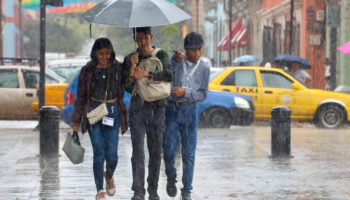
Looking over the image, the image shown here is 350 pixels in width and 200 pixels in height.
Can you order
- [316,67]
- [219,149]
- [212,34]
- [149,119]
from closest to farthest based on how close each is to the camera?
[149,119] < [219,149] < [316,67] < [212,34]

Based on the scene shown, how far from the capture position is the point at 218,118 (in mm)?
Answer: 19141

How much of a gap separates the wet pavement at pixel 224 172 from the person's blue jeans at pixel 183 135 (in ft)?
1.53

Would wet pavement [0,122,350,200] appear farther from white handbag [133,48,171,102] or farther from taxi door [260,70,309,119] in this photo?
taxi door [260,70,309,119]

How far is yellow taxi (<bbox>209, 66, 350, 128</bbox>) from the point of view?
68.4 ft

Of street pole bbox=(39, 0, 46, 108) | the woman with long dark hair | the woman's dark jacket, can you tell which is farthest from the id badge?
street pole bbox=(39, 0, 46, 108)

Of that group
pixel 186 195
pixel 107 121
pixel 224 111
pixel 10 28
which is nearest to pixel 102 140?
A: pixel 107 121

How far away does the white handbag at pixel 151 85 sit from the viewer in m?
8.30

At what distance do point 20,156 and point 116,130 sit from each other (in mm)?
4930

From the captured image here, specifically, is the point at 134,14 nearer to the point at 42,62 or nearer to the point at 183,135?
the point at 183,135

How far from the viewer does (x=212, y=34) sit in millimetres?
76188

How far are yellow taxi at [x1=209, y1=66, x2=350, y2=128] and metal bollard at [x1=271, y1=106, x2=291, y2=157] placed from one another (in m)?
7.29

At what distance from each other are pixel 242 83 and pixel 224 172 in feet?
32.6

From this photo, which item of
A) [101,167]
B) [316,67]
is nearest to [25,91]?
[101,167]

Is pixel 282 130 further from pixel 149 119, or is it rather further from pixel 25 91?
pixel 25 91
